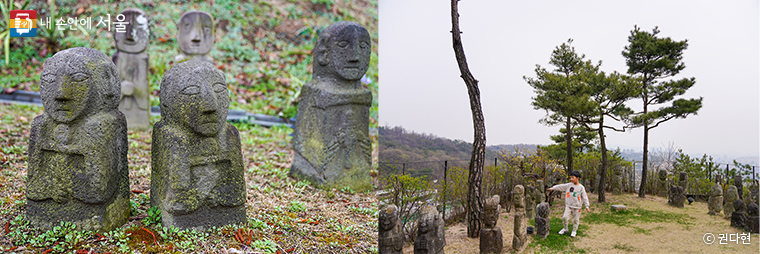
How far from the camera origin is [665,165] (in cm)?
654

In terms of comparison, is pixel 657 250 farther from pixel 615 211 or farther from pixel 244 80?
pixel 244 80

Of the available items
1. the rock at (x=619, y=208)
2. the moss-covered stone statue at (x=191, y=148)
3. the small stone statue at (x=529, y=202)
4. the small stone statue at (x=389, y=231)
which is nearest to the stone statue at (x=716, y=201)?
the rock at (x=619, y=208)

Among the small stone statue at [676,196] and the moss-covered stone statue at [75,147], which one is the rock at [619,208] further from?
the moss-covered stone statue at [75,147]

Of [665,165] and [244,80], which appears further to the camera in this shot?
[244,80]

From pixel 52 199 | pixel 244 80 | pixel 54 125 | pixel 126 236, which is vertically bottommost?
pixel 126 236

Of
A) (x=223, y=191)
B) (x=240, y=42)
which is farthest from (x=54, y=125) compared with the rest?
(x=240, y=42)

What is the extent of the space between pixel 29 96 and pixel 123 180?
5.61 meters

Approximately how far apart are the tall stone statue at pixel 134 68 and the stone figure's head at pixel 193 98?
13.7 ft

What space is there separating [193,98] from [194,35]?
4735 millimetres

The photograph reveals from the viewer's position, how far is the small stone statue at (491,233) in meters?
3.58

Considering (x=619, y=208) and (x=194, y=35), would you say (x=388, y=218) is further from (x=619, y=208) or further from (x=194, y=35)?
(x=194, y=35)

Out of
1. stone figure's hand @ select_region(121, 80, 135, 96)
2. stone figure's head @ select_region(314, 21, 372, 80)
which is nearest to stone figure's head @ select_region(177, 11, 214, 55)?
stone figure's hand @ select_region(121, 80, 135, 96)

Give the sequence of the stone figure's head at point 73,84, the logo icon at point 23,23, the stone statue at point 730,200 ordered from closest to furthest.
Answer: the stone figure's head at point 73,84
the stone statue at point 730,200
the logo icon at point 23,23

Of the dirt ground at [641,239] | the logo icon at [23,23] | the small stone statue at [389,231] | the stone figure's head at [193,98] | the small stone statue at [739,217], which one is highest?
the logo icon at [23,23]
